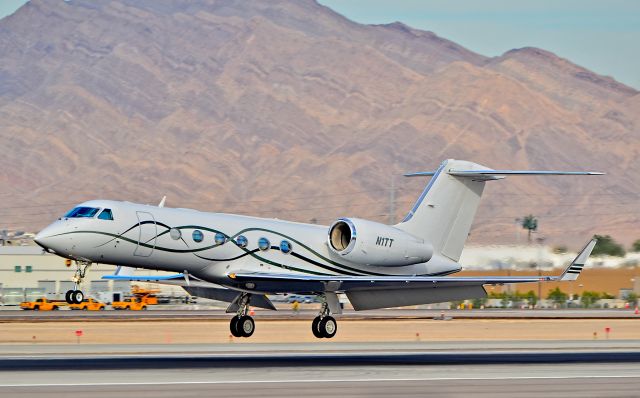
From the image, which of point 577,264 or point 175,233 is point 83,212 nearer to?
point 175,233

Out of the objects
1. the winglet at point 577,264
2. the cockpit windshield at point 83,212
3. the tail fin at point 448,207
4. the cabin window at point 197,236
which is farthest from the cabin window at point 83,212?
the winglet at point 577,264

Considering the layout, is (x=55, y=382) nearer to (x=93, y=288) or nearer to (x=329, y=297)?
(x=329, y=297)

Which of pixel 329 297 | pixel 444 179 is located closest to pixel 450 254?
pixel 444 179

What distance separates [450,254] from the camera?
40406mm

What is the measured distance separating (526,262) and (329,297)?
30268 millimetres

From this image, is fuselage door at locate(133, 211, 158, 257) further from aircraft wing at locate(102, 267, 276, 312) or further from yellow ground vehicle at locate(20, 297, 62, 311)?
yellow ground vehicle at locate(20, 297, 62, 311)

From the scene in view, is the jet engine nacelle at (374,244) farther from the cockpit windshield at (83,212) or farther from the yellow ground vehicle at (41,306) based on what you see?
the yellow ground vehicle at (41,306)

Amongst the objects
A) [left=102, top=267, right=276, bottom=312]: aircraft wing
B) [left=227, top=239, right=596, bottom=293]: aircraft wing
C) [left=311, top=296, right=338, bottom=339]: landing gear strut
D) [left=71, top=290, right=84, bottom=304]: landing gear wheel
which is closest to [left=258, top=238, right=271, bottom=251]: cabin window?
[left=227, top=239, right=596, bottom=293]: aircraft wing

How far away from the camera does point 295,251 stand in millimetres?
37188

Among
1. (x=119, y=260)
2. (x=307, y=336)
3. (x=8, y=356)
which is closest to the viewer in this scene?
(x=8, y=356)

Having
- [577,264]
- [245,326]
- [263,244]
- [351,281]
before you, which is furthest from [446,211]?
[245,326]

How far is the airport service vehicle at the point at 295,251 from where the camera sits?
33.7m

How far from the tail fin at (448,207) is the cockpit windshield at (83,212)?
37.4ft

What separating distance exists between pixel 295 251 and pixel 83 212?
7.39 metres
